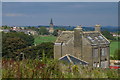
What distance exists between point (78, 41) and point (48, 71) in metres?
17.1

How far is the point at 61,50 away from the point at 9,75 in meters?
17.7

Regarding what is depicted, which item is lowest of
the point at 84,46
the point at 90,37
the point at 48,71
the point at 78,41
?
the point at 48,71

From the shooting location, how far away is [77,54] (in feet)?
69.6

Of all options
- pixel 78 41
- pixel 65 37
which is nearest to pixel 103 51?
pixel 78 41

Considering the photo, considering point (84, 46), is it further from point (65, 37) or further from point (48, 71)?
point (48, 71)

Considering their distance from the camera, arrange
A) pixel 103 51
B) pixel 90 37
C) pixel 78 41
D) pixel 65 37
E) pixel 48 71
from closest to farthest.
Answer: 1. pixel 48 71
2. pixel 90 37
3. pixel 78 41
4. pixel 103 51
5. pixel 65 37

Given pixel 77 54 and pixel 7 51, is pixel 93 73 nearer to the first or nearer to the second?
pixel 77 54

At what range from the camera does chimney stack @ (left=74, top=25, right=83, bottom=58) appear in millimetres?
20578

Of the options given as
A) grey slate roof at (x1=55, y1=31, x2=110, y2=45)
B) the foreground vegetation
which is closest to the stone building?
grey slate roof at (x1=55, y1=31, x2=110, y2=45)

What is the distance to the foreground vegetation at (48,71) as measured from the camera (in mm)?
3758

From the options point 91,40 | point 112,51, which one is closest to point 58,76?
point 91,40

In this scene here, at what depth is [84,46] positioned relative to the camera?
824 inches

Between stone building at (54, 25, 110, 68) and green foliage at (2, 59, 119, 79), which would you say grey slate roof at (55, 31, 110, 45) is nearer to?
stone building at (54, 25, 110, 68)

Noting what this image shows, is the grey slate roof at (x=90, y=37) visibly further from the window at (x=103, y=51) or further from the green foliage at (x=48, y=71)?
the green foliage at (x=48, y=71)
